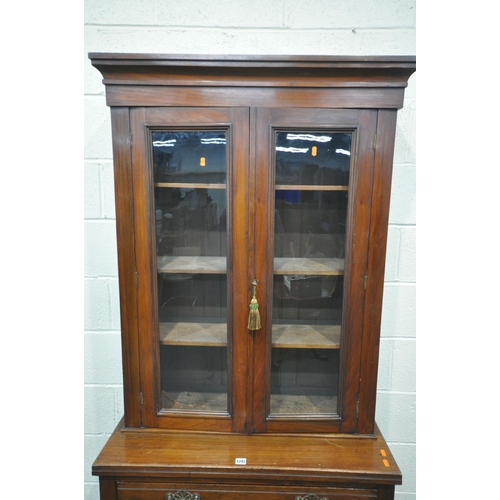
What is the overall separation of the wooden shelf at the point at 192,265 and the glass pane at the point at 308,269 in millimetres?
181

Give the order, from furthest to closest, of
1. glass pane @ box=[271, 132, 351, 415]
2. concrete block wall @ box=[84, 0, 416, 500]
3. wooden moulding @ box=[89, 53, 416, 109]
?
concrete block wall @ box=[84, 0, 416, 500], glass pane @ box=[271, 132, 351, 415], wooden moulding @ box=[89, 53, 416, 109]

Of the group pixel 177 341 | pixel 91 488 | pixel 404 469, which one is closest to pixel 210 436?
pixel 177 341

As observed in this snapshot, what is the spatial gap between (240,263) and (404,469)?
1.24m

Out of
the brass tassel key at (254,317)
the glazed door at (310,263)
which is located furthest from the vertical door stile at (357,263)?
the brass tassel key at (254,317)

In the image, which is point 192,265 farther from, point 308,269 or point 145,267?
point 308,269

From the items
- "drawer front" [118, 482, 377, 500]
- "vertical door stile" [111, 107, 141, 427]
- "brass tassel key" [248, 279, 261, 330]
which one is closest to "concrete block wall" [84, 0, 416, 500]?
"vertical door stile" [111, 107, 141, 427]

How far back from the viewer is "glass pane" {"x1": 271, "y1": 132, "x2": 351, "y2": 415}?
1.02m

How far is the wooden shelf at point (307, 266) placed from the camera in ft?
3.47

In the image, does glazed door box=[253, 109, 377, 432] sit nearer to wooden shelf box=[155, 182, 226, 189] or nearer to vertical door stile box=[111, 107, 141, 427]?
wooden shelf box=[155, 182, 226, 189]

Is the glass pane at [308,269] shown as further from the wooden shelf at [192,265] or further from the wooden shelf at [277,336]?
the wooden shelf at [192,265]

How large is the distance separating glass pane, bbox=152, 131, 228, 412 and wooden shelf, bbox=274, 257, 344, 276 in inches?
7.1

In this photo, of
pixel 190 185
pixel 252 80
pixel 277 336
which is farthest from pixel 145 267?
pixel 252 80

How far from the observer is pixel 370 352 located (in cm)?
105

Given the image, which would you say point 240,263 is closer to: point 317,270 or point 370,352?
point 317,270
